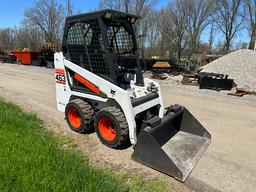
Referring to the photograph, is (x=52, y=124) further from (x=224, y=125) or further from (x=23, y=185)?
(x=224, y=125)

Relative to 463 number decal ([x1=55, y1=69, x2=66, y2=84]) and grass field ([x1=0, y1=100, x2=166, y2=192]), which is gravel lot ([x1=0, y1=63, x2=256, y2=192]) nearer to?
grass field ([x1=0, y1=100, x2=166, y2=192])

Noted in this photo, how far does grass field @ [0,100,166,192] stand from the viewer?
281 cm

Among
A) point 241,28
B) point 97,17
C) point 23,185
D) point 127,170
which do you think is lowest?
point 127,170

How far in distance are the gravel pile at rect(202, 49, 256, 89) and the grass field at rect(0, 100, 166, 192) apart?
10345 millimetres

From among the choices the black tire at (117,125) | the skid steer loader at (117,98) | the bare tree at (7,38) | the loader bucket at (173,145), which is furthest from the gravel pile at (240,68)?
the bare tree at (7,38)

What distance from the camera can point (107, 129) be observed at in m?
4.44

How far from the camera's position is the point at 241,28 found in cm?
3931

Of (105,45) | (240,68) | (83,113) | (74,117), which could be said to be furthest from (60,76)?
(240,68)

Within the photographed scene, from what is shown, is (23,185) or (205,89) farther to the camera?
(205,89)

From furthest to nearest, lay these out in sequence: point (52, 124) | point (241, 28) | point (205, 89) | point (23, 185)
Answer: point (241, 28) < point (205, 89) < point (52, 124) < point (23, 185)

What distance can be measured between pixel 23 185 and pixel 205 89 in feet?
31.0

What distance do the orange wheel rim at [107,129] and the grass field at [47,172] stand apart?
67 centimetres

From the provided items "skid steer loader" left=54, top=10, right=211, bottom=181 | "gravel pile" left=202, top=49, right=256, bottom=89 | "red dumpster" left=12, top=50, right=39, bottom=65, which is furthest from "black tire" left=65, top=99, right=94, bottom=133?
"red dumpster" left=12, top=50, right=39, bottom=65

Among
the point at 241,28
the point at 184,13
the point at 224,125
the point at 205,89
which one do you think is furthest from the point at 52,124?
the point at 241,28
